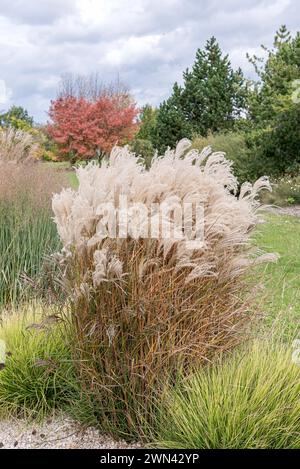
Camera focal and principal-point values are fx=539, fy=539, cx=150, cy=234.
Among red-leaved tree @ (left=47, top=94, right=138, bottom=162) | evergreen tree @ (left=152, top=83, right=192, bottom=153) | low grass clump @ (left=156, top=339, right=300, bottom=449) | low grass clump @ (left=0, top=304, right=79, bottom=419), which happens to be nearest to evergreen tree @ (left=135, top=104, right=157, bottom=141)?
red-leaved tree @ (left=47, top=94, right=138, bottom=162)

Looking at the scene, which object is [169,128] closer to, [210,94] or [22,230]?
[210,94]

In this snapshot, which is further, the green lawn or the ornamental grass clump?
the green lawn

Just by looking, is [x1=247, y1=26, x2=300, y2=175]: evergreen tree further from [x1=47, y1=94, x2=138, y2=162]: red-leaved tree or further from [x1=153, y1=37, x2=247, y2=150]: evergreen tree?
[x1=47, y1=94, x2=138, y2=162]: red-leaved tree

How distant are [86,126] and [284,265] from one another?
59.6ft

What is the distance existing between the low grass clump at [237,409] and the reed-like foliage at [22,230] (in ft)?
8.36

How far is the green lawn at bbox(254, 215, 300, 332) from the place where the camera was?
176 inches

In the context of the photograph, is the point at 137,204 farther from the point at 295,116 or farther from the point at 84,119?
the point at 84,119

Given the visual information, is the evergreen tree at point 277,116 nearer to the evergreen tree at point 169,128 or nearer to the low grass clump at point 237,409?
the evergreen tree at point 169,128

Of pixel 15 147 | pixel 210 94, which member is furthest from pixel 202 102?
pixel 15 147

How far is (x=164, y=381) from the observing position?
270 cm

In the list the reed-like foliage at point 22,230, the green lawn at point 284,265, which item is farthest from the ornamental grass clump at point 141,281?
the reed-like foliage at point 22,230

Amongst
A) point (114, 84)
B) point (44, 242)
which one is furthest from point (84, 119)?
point (44, 242)

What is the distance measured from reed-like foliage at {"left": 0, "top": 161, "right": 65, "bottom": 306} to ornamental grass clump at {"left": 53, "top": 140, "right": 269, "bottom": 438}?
2236 millimetres

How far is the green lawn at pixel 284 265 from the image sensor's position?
14.7ft
